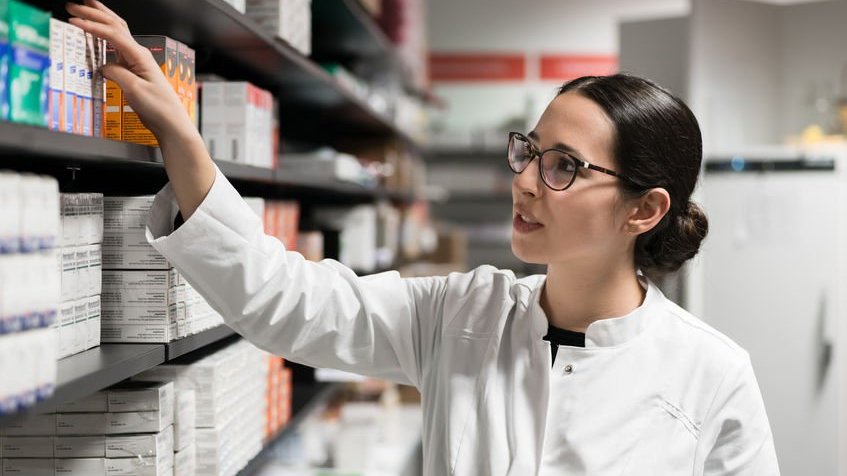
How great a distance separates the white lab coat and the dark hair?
0.39 ft

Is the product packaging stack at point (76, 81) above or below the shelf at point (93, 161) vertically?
above

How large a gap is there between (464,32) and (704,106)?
3955 mm

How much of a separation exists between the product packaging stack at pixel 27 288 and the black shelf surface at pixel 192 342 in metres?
0.45

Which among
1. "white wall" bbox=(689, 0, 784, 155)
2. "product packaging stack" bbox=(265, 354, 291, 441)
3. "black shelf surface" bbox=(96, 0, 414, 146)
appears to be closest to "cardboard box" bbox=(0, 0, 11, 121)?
"black shelf surface" bbox=(96, 0, 414, 146)

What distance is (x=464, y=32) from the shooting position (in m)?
8.62

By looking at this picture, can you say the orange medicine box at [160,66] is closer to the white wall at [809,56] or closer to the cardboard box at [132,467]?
the cardboard box at [132,467]

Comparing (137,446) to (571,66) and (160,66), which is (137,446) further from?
(571,66)

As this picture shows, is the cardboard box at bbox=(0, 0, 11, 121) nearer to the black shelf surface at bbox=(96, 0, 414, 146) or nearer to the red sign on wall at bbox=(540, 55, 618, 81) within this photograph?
the black shelf surface at bbox=(96, 0, 414, 146)

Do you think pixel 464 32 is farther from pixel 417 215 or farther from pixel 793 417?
pixel 793 417

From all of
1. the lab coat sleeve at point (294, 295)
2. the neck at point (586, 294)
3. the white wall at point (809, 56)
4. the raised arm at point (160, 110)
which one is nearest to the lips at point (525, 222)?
the neck at point (586, 294)

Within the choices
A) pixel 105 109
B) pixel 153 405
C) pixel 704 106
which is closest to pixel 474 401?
pixel 153 405

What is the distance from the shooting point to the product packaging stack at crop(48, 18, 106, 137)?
1.36 metres

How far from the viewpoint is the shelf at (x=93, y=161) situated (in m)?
1.10

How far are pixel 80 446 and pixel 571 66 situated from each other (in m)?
7.53
